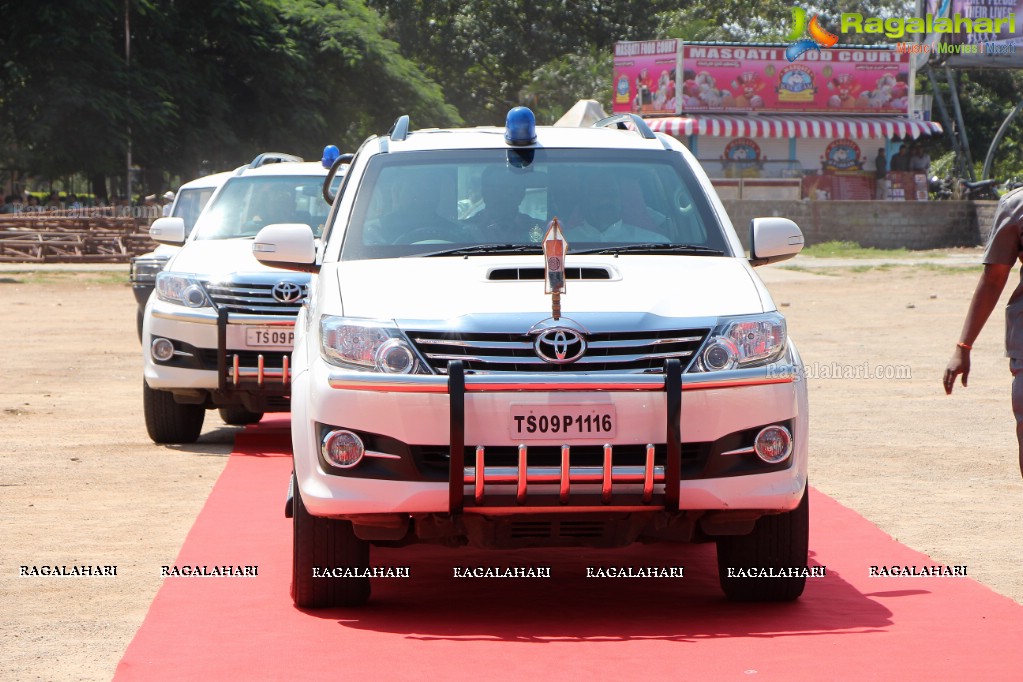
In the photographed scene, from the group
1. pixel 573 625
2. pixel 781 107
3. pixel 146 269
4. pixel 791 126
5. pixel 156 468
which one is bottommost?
pixel 791 126

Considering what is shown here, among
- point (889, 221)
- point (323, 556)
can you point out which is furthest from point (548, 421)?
point (889, 221)

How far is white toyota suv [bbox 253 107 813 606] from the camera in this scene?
498cm

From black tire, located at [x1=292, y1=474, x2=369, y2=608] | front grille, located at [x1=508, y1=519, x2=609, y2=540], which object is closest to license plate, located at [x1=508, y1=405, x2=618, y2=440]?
front grille, located at [x1=508, y1=519, x2=609, y2=540]

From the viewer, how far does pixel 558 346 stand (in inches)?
198

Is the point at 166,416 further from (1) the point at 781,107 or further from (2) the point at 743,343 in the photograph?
(1) the point at 781,107

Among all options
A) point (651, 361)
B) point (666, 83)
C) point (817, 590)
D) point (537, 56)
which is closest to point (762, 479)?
point (651, 361)

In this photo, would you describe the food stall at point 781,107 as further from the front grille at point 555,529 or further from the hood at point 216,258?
the front grille at point 555,529

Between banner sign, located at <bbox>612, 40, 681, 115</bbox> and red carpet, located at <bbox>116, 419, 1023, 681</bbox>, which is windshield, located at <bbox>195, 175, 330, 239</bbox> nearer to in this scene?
red carpet, located at <bbox>116, 419, 1023, 681</bbox>

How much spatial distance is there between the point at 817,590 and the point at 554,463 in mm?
1456

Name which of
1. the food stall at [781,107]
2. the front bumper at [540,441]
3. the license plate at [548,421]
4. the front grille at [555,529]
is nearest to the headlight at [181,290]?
the front bumper at [540,441]

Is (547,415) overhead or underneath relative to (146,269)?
overhead

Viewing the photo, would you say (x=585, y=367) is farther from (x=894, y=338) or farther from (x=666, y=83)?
(x=666, y=83)

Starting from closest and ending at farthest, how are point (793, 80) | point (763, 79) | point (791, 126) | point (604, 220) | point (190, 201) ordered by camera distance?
1. point (604, 220)
2. point (190, 201)
3. point (791, 126)
4. point (763, 79)
5. point (793, 80)

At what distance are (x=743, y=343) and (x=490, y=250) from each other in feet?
3.85
